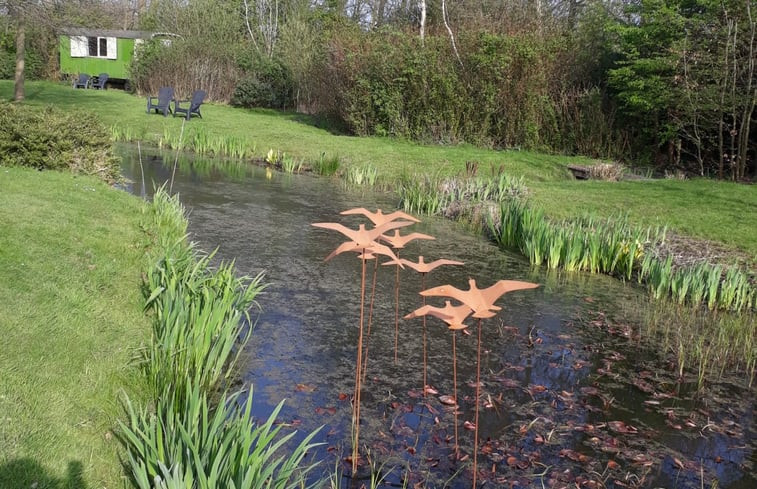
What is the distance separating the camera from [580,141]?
1753cm

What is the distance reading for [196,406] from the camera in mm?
3045

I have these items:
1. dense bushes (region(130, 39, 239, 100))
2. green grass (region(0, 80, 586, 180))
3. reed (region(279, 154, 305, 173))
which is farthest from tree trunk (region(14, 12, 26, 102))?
reed (region(279, 154, 305, 173))

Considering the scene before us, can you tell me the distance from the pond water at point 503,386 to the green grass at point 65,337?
0.90 m

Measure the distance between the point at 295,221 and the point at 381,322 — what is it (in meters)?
3.81

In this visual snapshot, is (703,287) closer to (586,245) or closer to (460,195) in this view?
(586,245)

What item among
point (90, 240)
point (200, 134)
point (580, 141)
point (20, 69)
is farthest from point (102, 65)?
point (90, 240)

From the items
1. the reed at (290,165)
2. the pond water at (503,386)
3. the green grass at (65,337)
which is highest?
the reed at (290,165)

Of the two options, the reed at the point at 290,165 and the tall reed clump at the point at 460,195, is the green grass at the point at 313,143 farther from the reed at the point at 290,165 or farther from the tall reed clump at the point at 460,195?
the tall reed clump at the point at 460,195

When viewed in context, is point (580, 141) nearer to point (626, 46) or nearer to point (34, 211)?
point (626, 46)

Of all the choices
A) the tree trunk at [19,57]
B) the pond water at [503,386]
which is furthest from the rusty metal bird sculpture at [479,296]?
the tree trunk at [19,57]

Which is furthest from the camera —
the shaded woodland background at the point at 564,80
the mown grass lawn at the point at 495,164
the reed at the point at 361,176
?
the shaded woodland background at the point at 564,80

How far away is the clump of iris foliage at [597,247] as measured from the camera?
6508 millimetres

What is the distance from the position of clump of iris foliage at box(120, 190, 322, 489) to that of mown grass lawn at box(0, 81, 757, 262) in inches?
228

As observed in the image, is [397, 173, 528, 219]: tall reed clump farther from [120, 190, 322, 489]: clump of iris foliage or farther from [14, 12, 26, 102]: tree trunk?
[14, 12, 26, 102]: tree trunk
